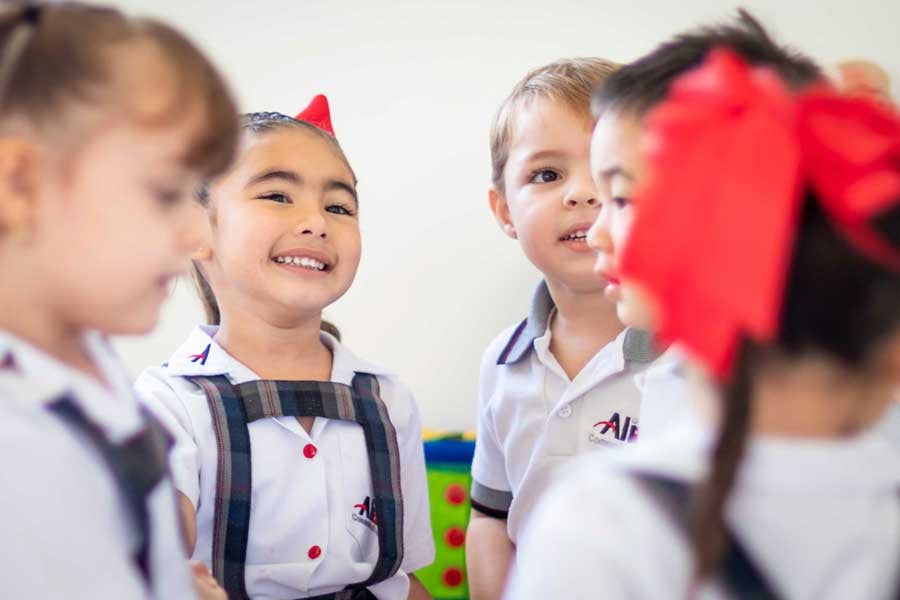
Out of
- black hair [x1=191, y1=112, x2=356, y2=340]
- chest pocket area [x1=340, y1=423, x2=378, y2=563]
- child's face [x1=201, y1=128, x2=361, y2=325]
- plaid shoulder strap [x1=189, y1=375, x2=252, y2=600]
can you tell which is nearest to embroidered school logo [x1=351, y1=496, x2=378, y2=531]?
chest pocket area [x1=340, y1=423, x2=378, y2=563]

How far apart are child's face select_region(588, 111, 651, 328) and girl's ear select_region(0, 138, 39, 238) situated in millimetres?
480

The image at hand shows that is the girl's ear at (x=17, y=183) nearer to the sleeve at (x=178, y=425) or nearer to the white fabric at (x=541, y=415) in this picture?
the sleeve at (x=178, y=425)

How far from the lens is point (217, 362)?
1.25 metres

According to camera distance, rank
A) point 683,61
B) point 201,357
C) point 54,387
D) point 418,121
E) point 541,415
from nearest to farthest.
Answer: point 54,387 → point 683,61 → point 201,357 → point 541,415 → point 418,121

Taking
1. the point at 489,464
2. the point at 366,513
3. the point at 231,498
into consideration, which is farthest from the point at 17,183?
the point at 489,464

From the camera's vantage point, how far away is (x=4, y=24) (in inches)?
27.8

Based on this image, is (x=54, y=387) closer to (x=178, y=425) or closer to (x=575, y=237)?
(x=178, y=425)

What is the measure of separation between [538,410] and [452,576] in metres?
0.43

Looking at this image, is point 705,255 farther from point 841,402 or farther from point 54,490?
point 54,490

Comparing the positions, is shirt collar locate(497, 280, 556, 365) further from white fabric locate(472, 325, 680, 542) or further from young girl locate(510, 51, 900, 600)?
young girl locate(510, 51, 900, 600)

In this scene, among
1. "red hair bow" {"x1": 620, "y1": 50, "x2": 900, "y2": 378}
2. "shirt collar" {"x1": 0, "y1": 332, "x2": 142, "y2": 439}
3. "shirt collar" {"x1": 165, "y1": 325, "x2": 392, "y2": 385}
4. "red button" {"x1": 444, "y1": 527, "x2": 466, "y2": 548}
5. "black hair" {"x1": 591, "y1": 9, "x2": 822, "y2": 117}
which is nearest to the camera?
"red hair bow" {"x1": 620, "y1": 50, "x2": 900, "y2": 378}

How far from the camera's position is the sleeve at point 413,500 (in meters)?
1.32

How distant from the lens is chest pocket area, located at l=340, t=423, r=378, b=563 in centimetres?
124

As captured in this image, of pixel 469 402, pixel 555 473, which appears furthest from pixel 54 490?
pixel 469 402
